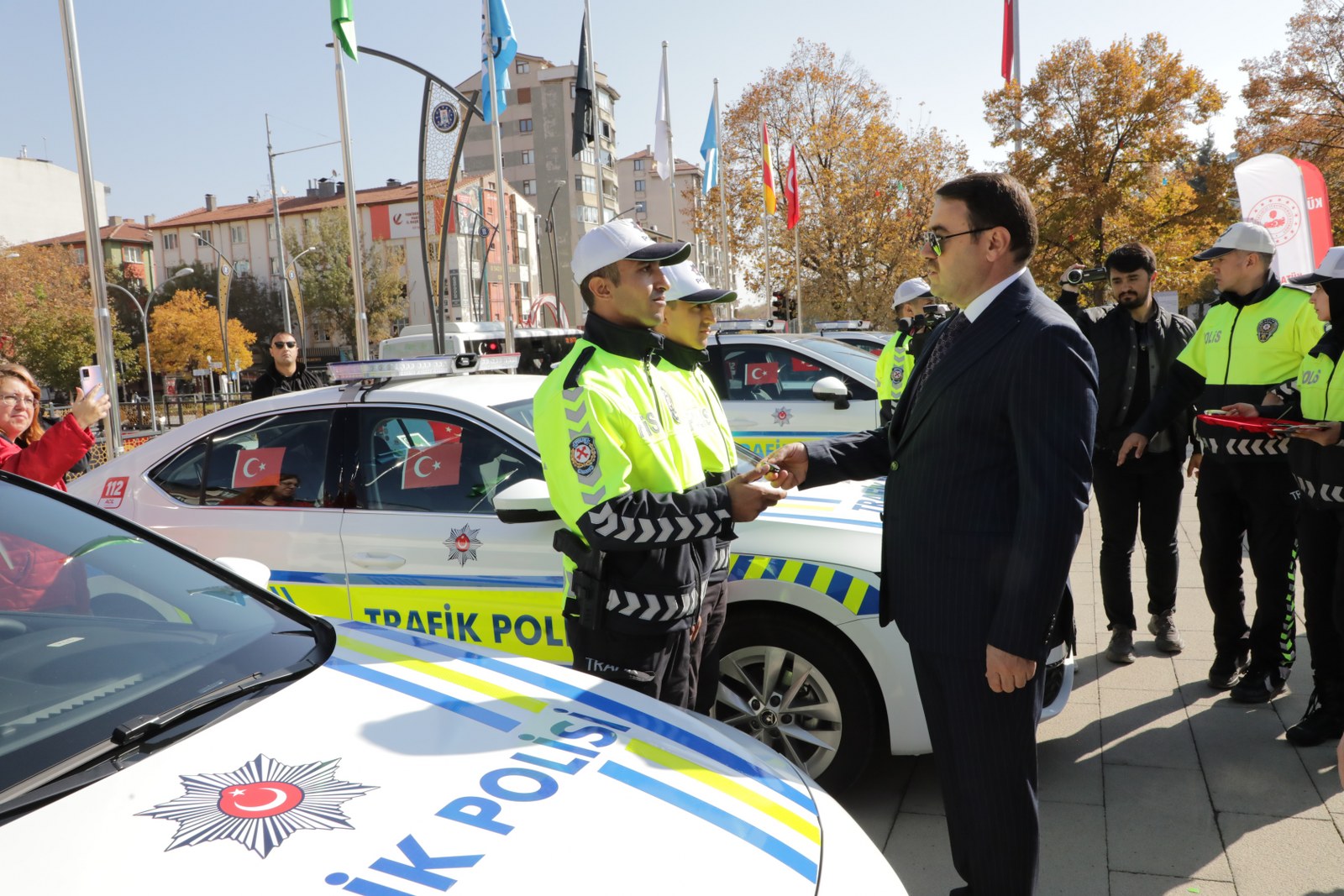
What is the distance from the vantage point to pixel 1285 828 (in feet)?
10.1

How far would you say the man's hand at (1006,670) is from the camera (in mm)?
2088

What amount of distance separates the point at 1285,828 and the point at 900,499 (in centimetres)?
194

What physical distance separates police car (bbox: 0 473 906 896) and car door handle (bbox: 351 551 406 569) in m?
1.28

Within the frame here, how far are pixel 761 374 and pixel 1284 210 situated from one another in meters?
4.71

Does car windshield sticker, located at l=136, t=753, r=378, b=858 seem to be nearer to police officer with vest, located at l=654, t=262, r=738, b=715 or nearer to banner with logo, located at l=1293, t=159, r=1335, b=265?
police officer with vest, located at l=654, t=262, r=738, b=715

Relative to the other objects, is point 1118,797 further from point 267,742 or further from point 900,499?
point 267,742

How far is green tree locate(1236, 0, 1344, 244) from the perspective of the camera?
27.3m

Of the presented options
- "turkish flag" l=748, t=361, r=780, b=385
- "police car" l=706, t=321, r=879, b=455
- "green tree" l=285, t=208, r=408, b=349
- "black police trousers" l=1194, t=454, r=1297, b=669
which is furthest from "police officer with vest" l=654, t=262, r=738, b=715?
"green tree" l=285, t=208, r=408, b=349

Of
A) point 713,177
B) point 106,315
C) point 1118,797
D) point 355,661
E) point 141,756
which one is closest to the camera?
point 141,756

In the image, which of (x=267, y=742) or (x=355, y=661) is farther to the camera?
(x=355, y=661)

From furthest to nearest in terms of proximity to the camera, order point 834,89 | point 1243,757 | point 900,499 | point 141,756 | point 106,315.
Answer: point 834,89 → point 106,315 → point 1243,757 → point 900,499 → point 141,756

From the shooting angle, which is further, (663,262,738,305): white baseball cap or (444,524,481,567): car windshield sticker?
(444,524,481,567): car windshield sticker

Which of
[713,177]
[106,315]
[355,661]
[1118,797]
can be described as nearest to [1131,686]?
[1118,797]

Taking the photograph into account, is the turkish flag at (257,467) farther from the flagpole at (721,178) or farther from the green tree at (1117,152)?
the green tree at (1117,152)
